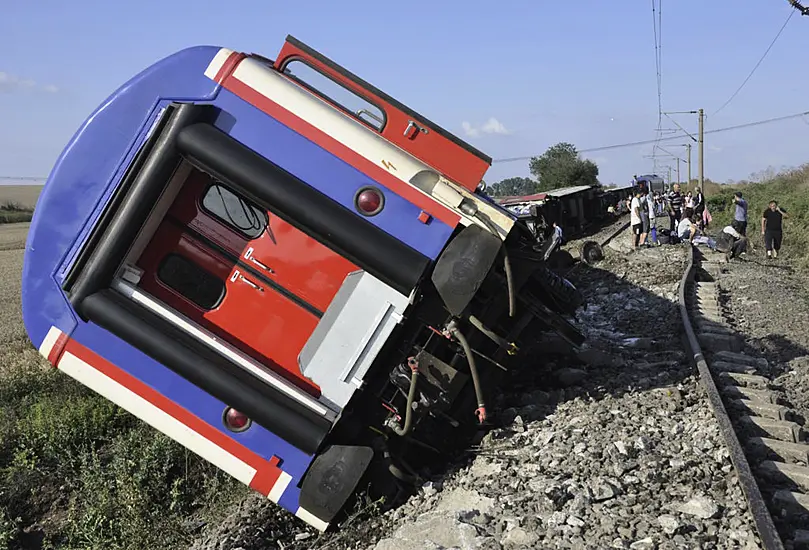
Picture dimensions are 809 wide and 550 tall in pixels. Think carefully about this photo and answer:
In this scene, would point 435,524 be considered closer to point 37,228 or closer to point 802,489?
point 802,489

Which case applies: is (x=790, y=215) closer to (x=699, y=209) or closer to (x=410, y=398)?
(x=699, y=209)

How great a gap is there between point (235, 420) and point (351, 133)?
6.53ft

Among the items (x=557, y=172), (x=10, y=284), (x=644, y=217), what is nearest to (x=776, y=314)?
(x=644, y=217)

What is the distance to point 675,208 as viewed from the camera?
18172 mm

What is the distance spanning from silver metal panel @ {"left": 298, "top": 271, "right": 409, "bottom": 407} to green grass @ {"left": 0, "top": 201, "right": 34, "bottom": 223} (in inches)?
2494

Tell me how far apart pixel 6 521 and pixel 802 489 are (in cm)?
597

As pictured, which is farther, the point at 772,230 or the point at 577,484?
the point at 772,230

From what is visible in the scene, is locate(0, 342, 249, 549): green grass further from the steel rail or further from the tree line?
the tree line

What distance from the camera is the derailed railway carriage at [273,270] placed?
4402 mm

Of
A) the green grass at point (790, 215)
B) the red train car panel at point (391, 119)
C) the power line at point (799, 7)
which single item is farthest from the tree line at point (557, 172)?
the red train car panel at point (391, 119)

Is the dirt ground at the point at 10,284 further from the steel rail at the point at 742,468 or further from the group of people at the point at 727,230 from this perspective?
the group of people at the point at 727,230

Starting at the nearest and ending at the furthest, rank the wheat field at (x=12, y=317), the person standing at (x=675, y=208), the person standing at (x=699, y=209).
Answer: the wheat field at (x=12, y=317), the person standing at (x=675, y=208), the person standing at (x=699, y=209)

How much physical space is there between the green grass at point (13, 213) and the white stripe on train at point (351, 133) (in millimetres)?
62940

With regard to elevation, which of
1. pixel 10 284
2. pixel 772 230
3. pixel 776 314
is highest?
pixel 772 230
